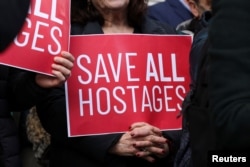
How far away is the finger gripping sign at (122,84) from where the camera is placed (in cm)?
199

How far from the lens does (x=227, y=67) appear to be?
3.16ft

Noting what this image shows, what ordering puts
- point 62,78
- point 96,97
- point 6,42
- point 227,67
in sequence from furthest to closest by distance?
point 96,97
point 62,78
point 6,42
point 227,67

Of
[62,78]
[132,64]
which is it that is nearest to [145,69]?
[132,64]

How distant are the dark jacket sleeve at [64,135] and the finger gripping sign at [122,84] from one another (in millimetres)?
49

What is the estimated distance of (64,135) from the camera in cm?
204

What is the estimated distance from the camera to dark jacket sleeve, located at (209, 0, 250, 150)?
951 mm

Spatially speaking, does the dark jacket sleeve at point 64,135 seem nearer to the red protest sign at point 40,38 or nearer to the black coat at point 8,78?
the black coat at point 8,78

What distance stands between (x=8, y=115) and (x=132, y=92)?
1.67ft

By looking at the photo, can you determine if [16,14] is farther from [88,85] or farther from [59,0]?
[88,85]

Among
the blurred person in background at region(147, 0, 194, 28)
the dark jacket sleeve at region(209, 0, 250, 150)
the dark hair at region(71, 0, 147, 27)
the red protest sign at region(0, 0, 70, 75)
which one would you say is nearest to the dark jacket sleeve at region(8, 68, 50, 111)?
the red protest sign at region(0, 0, 70, 75)

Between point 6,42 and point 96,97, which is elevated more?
point 6,42

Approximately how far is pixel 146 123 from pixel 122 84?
7.1 inches

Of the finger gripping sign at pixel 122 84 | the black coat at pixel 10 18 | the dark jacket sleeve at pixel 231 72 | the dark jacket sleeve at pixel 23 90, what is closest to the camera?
the dark jacket sleeve at pixel 231 72

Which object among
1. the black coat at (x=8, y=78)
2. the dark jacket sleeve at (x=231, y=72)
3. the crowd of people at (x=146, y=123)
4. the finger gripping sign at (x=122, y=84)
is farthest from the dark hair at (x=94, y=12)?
the dark jacket sleeve at (x=231, y=72)
